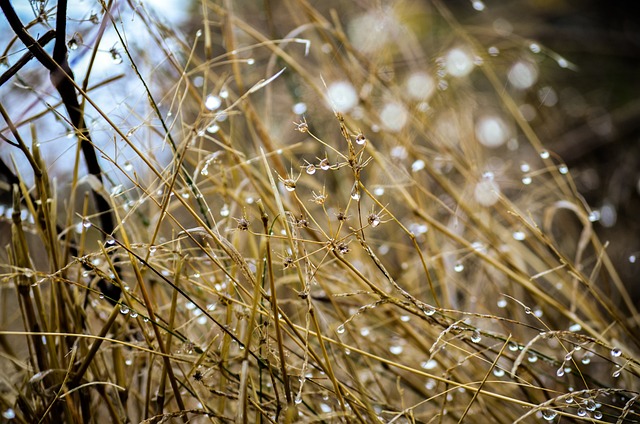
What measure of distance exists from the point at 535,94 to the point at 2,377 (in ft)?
5.21

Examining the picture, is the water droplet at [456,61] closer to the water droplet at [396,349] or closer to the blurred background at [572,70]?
the blurred background at [572,70]

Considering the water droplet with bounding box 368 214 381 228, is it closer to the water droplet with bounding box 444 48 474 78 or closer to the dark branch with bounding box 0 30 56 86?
the dark branch with bounding box 0 30 56 86

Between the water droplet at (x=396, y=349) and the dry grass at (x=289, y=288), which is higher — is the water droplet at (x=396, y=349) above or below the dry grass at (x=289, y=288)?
below

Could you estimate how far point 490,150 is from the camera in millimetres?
1760

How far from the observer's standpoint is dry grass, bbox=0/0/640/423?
1.95ft

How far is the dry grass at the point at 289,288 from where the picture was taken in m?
0.60

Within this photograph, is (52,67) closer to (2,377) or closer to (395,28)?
(2,377)

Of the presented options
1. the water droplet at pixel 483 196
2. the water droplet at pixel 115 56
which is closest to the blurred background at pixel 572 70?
the water droplet at pixel 483 196

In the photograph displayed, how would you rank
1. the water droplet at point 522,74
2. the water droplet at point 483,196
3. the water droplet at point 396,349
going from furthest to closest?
the water droplet at point 522,74
the water droplet at point 483,196
the water droplet at point 396,349

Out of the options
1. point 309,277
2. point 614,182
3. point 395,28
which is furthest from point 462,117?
point 309,277

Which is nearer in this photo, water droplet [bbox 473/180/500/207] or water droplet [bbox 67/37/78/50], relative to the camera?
water droplet [bbox 67/37/78/50]

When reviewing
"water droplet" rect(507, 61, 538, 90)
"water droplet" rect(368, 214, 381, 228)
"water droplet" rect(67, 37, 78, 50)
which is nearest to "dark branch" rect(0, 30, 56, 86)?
"water droplet" rect(67, 37, 78, 50)

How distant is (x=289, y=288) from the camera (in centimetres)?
90

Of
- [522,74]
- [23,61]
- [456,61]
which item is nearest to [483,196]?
[456,61]
